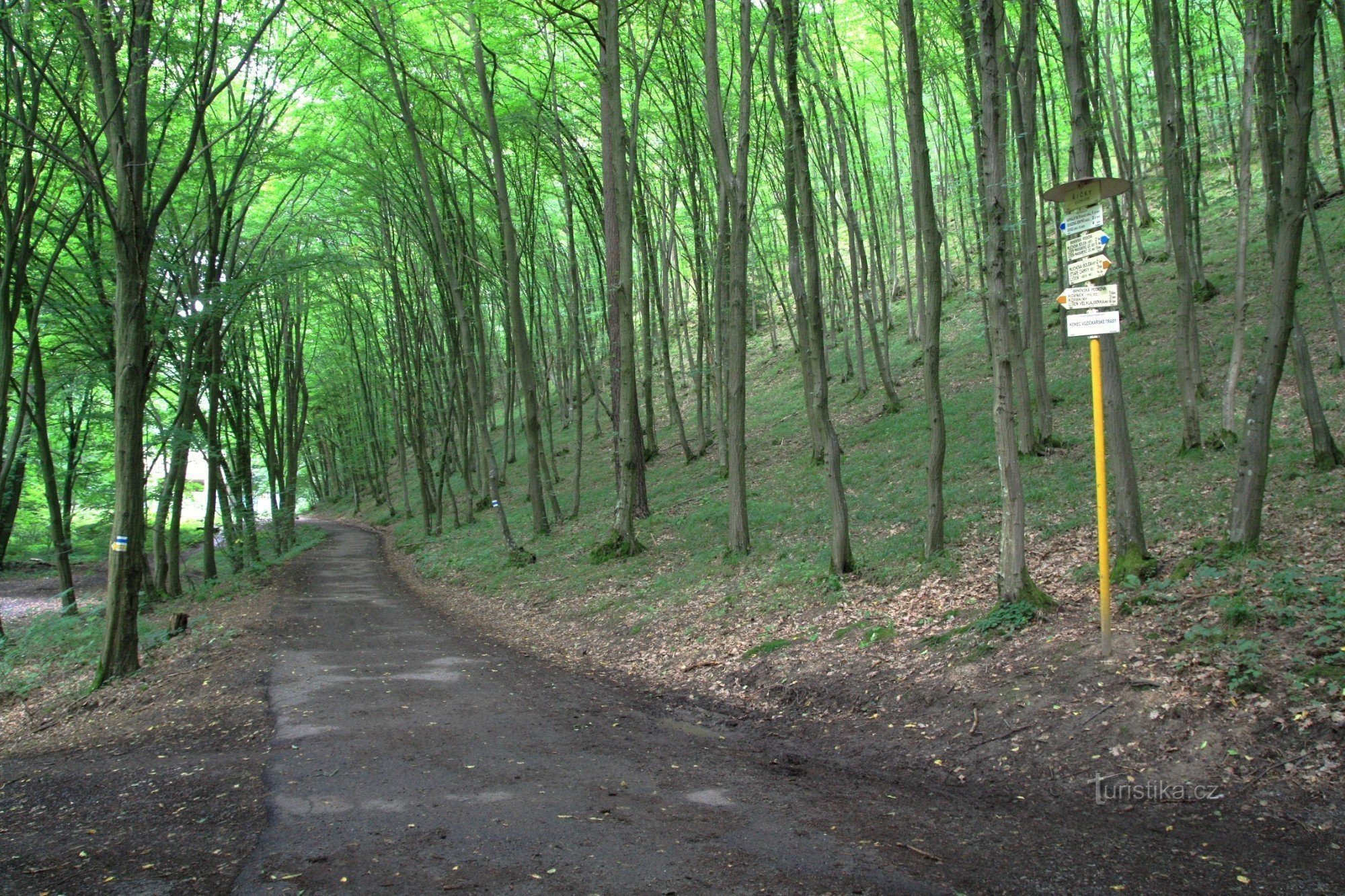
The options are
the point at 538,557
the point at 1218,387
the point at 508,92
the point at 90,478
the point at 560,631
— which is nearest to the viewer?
the point at 560,631

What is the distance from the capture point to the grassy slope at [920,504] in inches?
310

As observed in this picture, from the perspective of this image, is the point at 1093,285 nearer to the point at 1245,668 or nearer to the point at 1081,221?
the point at 1081,221

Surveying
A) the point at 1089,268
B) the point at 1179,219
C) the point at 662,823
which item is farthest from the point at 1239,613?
the point at 1179,219

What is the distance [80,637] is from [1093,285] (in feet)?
49.2

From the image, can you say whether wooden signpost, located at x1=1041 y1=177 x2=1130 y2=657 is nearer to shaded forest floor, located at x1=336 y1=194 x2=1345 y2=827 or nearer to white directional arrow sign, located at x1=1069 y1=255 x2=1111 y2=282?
white directional arrow sign, located at x1=1069 y1=255 x2=1111 y2=282

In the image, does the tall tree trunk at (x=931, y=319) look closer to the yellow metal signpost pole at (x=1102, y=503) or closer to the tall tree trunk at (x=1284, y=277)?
the tall tree trunk at (x=1284, y=277)

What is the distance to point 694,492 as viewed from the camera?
1705 centimetres

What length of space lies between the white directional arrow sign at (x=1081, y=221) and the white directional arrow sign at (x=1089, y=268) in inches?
8.1

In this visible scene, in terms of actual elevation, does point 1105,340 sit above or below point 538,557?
above

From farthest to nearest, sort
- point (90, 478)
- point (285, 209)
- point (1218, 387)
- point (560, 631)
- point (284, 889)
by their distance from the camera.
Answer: point (90, 478)
point (285, 209)
point (1218, 387)
point (560, 631)
point (284, 889)

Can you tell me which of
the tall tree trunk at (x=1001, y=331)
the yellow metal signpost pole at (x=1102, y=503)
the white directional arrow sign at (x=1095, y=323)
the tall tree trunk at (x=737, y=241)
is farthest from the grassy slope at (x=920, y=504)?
the white directional arrow sign at (x=1095, y=323)

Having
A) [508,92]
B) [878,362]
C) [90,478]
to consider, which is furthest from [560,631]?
[90,478]

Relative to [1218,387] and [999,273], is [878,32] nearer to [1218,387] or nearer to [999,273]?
[1218,387]

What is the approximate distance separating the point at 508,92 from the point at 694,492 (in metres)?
9.87
